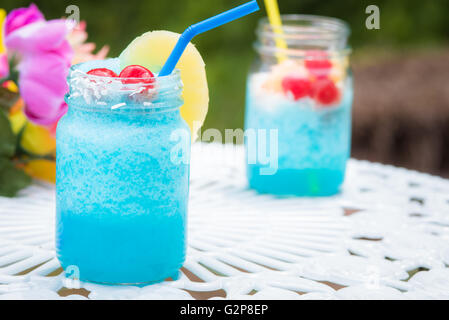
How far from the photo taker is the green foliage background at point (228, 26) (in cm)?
325

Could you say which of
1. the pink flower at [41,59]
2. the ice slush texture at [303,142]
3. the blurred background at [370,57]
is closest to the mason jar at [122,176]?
the pink flower at [41,59]

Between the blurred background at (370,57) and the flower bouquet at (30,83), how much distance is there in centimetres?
130

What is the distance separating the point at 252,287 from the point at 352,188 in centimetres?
50

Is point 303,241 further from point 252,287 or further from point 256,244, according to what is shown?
point 252,287

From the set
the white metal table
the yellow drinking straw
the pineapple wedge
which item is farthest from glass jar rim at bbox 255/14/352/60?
the pineapple wedge

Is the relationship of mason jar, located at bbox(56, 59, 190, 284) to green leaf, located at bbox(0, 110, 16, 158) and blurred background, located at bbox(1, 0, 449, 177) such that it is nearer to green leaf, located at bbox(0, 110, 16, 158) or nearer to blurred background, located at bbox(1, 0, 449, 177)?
green leaf, located at bbox(0, 110, 16, 158)

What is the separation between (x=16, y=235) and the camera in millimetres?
942

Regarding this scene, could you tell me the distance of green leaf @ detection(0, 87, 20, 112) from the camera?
1.11m

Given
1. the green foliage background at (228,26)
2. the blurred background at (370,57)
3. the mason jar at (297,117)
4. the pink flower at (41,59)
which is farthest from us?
the green foliage background at (228,26)

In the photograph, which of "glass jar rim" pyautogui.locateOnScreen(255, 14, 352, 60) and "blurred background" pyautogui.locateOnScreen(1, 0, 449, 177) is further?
"blurred background" pyautogui.locateOnScreen(1, 0, 449, 177)

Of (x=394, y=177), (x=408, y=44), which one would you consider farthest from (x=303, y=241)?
(x=408, y=44)

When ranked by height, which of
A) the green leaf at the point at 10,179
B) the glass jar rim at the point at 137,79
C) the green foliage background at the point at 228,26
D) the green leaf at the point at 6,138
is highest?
the green foliage background at the point at 228,26

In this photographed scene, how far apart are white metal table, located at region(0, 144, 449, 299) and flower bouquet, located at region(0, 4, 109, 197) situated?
62mm

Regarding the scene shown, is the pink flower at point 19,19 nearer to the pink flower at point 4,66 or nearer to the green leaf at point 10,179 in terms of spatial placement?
the pink flower at point 4,66
